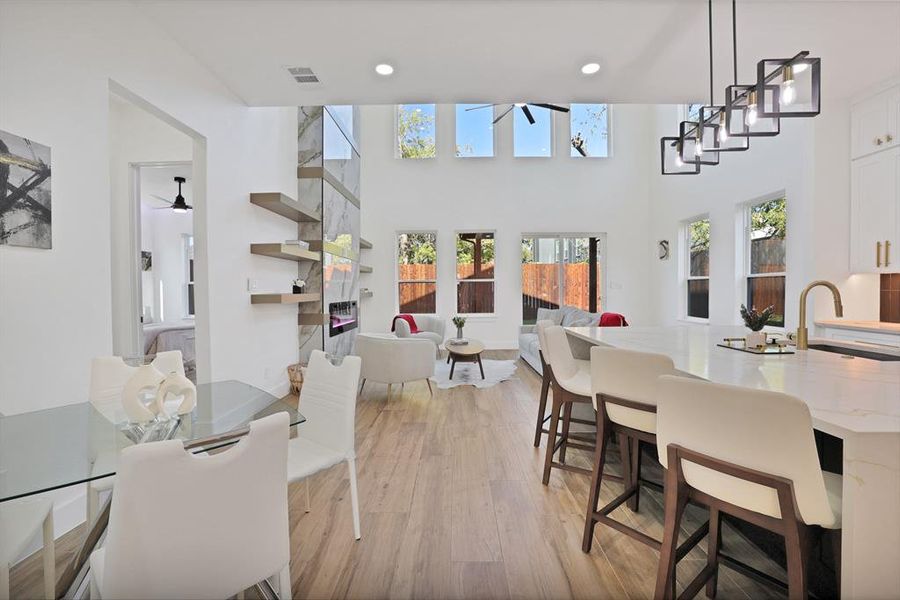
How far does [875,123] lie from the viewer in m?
3.60

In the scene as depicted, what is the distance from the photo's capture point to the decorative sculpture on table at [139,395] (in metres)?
1.27

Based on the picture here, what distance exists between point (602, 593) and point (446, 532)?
0.71 m

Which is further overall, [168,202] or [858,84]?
[168,202]

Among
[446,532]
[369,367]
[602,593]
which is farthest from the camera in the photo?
[369,367]

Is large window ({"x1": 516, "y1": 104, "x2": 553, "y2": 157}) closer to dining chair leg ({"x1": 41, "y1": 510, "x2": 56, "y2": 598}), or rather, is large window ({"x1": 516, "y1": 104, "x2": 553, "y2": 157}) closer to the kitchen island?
the kitchen island

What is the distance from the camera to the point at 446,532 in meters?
1.92

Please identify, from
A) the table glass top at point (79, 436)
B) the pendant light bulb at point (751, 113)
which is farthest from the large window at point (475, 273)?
the table glass top at point (79, 436)

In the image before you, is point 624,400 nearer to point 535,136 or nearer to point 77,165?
point 77,165

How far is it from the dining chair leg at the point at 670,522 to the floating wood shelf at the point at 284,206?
3.64 meters

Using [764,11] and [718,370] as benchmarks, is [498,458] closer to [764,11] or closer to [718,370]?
[718,370]

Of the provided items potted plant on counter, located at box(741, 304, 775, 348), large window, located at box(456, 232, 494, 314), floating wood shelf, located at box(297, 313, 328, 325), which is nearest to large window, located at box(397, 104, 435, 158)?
large window, located at box(456, 232, 494, 314)

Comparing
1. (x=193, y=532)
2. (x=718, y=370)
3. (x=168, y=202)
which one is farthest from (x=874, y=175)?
(x=168, y=202)

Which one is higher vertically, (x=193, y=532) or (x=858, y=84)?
(x=858, y=84)

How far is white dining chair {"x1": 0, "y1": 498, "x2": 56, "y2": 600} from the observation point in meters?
1.13
